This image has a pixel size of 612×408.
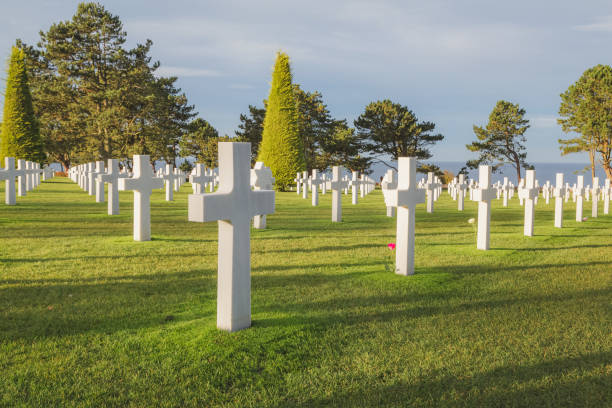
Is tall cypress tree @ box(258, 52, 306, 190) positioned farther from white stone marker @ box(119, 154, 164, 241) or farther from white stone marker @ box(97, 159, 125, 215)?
white stone marker @ box(119, 154, 164, 241)

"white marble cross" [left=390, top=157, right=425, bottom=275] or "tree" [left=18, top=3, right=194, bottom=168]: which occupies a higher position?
"tree" [left=18, top=3, right=194, bottom=168]

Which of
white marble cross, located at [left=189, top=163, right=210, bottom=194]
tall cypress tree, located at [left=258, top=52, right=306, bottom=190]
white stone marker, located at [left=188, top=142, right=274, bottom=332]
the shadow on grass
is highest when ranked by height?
tall cypress tree, located at [left=258, top=52, right=306, bottom=190]

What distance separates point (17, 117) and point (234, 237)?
105 ft

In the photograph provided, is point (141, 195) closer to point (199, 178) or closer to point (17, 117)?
point (199, 178)

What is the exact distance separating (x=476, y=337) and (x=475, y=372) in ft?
1.93

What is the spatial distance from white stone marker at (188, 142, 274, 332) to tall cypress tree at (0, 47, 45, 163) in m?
31.2

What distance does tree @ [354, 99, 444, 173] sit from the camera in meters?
41.3

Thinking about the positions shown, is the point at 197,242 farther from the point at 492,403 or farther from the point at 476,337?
the point at 492,403

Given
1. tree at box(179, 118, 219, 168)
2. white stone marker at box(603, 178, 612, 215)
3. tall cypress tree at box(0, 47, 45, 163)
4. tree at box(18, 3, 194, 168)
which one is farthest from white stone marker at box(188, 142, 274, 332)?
tree at box(179, 118, 219, 168)

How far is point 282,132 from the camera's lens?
2795cm

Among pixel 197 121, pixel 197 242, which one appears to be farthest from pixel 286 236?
pixel 197 121

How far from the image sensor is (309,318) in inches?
148

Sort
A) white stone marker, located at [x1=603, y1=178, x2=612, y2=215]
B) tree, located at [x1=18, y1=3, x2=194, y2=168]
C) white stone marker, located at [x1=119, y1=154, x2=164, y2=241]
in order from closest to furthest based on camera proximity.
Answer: white stone marker, located at [x1=119, y1=154, x2=164, y2=241] < white stone marker, located at [x1=603, y1=178, x2=612, y2=215] < tree, located at [x1=18, y1=3, x2=194, y2=168]

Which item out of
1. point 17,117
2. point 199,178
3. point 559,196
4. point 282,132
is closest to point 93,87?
point 17,117
